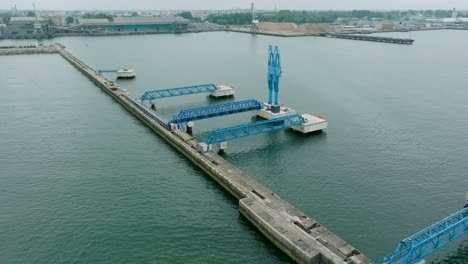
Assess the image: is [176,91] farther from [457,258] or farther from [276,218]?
[457,258]

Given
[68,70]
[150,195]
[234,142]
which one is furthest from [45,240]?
[68,70]

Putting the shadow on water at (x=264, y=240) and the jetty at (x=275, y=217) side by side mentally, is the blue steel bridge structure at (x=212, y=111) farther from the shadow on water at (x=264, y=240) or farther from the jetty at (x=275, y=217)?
the shadow on water at (x=264, y=240)

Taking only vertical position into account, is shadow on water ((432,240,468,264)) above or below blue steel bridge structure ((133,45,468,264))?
below

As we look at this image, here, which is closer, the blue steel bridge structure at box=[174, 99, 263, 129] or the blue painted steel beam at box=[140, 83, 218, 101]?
the blue steel bridge structure at box=[174, 99, 263, 129]

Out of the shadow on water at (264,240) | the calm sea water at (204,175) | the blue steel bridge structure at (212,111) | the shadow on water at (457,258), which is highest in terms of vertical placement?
the blue steel bridge structure at (212,111)

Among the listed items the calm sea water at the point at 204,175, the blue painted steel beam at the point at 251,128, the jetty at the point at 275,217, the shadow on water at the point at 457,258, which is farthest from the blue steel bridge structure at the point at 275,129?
the jetty at the point at 275,217

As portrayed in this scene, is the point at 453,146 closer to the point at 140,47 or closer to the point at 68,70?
the point at 68,70

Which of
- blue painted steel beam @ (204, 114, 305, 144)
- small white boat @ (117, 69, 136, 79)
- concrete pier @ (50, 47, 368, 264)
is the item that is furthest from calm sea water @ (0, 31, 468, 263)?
small white boat @ (117, 69, 136, 79)

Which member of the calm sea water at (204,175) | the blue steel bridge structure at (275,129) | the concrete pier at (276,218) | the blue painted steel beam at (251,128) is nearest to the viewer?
the blue steel bridge structure at (275,129)

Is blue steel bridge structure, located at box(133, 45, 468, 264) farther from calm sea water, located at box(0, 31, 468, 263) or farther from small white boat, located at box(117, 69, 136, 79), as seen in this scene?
small white boat, located at box(117, 69, 136, 79)
